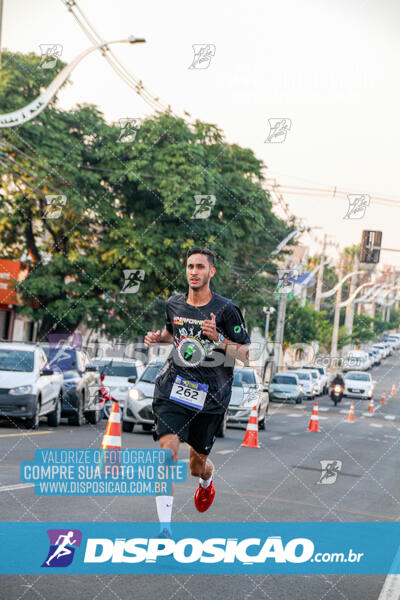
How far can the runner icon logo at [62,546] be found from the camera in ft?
20.8

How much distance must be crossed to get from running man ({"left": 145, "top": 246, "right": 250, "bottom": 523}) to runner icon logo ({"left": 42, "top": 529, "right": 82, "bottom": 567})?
0.63m

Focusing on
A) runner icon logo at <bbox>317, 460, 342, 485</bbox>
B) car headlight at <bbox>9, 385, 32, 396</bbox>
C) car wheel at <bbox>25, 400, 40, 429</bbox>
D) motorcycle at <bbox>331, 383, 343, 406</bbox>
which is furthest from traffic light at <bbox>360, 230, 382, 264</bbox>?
motorcycle at <bbox>331, 383, 343, 406</bbox>

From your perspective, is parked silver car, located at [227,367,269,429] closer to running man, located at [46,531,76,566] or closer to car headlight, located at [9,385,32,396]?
car headlight, located at [9,385,32,396]

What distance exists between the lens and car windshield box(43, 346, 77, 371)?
22.1m

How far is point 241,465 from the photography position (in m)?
14.8

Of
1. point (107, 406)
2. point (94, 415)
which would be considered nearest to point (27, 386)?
point (94, 415)

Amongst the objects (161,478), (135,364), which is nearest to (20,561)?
(161,478)

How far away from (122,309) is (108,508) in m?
24.2

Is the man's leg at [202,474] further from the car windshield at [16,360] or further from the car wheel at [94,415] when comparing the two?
the car wheel at [94,415]

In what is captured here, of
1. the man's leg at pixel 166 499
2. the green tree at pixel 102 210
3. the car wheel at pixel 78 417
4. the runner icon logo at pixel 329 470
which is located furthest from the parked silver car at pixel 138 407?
the man's leg at pixel 166 499

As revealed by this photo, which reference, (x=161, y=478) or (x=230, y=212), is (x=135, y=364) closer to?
(x=230, y=212)

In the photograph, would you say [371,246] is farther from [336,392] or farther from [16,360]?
[336,392]

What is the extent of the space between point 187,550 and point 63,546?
888mm

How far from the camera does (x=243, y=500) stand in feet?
33.6
